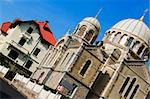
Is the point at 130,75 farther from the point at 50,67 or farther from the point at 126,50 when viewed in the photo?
the point at 50,67

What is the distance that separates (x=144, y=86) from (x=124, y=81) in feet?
10.2

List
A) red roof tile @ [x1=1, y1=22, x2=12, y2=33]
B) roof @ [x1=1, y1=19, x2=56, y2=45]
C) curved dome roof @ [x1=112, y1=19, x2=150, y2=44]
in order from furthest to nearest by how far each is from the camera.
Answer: red roof tile @ [x1=1, y1=22, x2=12, y2=33] < roof @ [x1=1, y1=19, x2=56, y2=45] < curved dome roof @ [x1=112, y1=19, x2=150, y2=44]

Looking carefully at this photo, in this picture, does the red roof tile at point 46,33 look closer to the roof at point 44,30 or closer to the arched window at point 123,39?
the roof at point 44,30

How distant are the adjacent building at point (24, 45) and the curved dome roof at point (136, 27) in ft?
44.4

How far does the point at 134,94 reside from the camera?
151 feet

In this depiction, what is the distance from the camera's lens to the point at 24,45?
193 feet

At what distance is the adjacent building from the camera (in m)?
57.3

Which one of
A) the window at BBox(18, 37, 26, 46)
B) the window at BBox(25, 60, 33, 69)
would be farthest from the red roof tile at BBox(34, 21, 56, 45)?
the window at BBox(25, 60, 33, 69)

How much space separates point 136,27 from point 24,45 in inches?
783

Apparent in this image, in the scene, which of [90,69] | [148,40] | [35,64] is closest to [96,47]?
[90,69]

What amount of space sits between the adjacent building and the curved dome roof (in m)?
13.5

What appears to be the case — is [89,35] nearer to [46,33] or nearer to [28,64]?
[46,33]

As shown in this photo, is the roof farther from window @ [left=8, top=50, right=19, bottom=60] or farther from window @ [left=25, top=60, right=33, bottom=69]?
window @ [left=8, top=50, right=19, bottom=60]

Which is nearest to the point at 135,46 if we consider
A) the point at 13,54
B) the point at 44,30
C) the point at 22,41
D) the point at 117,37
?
the point at 117,37
